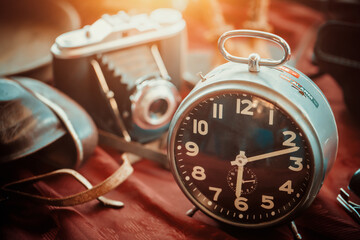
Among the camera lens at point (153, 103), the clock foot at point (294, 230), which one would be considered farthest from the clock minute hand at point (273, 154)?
the camera lens at point (153, 103)

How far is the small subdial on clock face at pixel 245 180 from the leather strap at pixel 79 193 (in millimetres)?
180

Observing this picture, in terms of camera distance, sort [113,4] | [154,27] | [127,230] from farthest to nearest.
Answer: [113,4] < [154,27] < [127,230]

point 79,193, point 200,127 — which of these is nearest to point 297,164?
point 200,127

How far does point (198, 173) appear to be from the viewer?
1.84 ft

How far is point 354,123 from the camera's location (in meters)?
0.82

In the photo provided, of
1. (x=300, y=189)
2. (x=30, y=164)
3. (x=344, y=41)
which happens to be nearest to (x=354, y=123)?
(x=344, y=41)

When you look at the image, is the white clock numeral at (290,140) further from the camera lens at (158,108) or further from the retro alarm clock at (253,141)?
the camera lens at (158,108)

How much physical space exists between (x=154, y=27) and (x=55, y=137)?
0.28m

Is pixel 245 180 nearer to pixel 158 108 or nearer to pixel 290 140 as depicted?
pixel 290 140

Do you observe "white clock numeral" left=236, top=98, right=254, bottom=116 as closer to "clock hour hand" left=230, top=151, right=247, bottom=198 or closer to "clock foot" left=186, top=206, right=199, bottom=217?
"clock hour hand" left=230, top=151, right=247, bottom=198

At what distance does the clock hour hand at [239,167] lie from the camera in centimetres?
53

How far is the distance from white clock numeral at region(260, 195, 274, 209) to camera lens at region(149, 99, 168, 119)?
295mm

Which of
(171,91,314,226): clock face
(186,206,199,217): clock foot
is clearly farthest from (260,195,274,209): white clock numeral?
(186,206,199,217): clock foot

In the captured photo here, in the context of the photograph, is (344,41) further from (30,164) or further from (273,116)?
(30,164)
